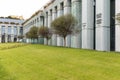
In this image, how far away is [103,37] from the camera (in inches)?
1548

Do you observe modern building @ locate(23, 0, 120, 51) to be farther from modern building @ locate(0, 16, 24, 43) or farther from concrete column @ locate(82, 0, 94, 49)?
modern building @ locate(0, 16, 24, 43)

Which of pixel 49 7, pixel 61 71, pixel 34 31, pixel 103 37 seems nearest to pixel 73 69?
pixel 61 71

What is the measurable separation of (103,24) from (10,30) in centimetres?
12027

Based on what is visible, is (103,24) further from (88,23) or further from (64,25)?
(64,25)

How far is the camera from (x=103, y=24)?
38938mm

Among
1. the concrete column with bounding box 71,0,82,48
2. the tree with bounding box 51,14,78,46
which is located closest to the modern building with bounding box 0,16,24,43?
the concrete column with bounding box 71,0,82,48

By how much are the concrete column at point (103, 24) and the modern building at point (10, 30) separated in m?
116

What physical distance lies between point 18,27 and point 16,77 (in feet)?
461

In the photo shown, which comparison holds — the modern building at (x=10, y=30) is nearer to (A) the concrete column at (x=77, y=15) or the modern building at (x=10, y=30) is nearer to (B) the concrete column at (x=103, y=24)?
(A) the concrete column at (x=77, y=15)

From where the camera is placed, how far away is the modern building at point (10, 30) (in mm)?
152250

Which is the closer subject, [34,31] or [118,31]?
[118,31]

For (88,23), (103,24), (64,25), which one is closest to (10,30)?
(88,23)

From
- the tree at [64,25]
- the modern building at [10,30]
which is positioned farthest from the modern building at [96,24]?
the modern building at [10,30]

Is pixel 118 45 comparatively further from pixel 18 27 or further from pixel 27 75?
pixel 18 27
